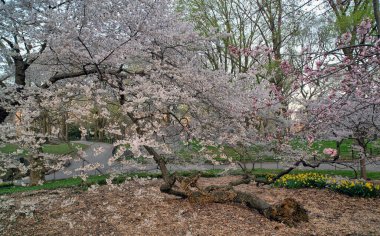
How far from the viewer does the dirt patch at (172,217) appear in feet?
17.3

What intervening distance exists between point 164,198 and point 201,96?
278 cm

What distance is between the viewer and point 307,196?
7.59m

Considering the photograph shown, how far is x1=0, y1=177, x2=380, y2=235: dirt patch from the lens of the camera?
17.3 ft

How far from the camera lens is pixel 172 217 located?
19.5ft

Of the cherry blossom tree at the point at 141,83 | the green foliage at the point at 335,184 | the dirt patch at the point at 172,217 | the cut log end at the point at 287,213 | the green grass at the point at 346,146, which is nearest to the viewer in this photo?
the cherry blossom tree at the point at 141,83

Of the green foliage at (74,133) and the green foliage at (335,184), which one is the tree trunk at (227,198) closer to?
the green foliage at (335,184)

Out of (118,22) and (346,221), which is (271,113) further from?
(118,22)

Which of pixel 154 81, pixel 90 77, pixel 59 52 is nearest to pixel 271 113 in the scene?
pixel 154 81

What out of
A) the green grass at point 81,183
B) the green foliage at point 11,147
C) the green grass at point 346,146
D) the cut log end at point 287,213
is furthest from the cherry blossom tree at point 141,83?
the green grass at point 81,183

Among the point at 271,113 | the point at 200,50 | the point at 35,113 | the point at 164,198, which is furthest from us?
the point at 271,113

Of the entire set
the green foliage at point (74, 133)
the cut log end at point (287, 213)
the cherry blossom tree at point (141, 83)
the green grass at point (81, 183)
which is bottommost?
the green grass at point (81, 183)

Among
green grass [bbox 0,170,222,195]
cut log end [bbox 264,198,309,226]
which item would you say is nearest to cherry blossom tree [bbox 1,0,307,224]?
cut log end [bbox 264,198,309,226]

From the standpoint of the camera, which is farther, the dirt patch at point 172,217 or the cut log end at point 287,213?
the cut log end at point 287,213

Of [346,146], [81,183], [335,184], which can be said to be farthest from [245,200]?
[346,146]
